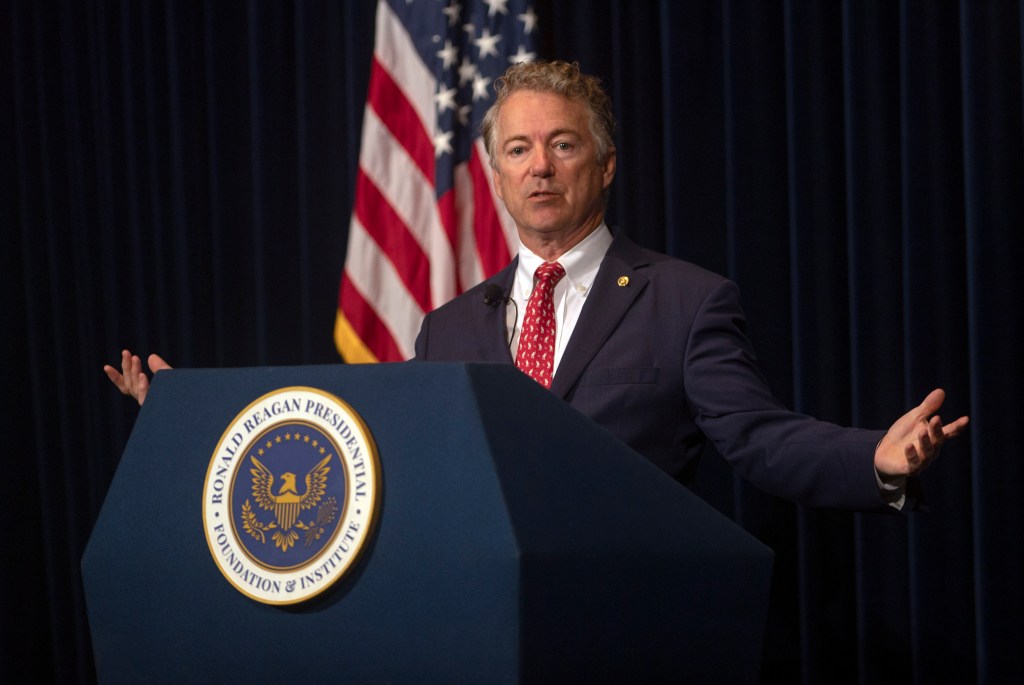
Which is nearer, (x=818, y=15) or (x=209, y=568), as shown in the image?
(x=209, y=568)

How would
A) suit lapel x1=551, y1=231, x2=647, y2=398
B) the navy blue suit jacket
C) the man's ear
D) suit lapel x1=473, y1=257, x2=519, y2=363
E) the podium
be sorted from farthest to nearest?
the man's ear → suit lapel x1=473, y1=257, x2=519, y2=363 → suit lapel x1=551, y1=231, x2=647, y2=398 → the navy blue suit jacket → the podium

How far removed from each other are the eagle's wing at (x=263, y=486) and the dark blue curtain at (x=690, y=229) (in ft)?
6.01

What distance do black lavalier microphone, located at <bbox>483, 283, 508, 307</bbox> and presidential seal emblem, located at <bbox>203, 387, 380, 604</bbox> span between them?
3.19 ft

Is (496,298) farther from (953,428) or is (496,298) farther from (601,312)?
(953,428)

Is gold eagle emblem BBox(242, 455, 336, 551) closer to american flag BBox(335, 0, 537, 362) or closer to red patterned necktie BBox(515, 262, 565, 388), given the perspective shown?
red patterned necktie BBox(515, 262, 565, 388)

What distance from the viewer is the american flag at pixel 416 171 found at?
9.59 ft

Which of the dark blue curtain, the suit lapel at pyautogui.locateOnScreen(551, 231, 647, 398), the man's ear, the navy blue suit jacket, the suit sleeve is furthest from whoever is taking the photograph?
the dark blue curtain

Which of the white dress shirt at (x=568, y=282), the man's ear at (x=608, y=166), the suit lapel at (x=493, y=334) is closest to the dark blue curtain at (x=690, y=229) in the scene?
the man's ear at (x=608, y=166)

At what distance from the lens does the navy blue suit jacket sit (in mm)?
1716

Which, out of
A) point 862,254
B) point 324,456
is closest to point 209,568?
point 324,456

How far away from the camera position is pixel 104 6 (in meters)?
3.40

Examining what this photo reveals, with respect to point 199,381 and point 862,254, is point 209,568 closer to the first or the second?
point 199,381

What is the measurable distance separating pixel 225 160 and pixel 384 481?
2.59 meters

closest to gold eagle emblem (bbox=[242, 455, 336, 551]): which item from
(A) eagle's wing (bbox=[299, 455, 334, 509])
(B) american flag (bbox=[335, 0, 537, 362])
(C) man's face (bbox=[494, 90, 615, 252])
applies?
(A) eagle's wing (bbox=[299, 455, 334, 509])
